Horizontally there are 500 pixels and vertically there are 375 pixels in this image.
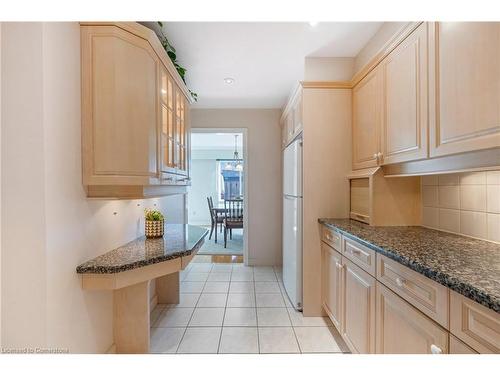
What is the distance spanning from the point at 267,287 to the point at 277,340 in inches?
41.5

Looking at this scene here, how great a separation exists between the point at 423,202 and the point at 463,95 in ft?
3.40

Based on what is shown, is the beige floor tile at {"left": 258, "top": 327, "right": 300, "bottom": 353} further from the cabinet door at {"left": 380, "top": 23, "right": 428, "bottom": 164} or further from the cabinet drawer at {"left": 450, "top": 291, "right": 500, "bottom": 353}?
the cabinet door at {"left": 380, "top": 23, "right": 428, "bottom": 164}

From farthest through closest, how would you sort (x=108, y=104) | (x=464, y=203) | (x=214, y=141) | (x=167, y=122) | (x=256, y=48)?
(x=214, y=141) < (x=256, y=48) < (x=167, y=122) < (x=464, y=203) < (x=108, y=104)

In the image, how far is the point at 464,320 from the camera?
2.73 ft

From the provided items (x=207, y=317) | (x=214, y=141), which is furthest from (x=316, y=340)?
(x=214, y=141)

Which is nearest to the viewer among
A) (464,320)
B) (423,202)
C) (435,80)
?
(464,320)

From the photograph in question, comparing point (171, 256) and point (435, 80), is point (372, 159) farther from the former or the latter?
point (171, 256)

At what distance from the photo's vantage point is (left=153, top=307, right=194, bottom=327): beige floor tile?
2.22 m

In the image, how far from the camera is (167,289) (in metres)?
2.61

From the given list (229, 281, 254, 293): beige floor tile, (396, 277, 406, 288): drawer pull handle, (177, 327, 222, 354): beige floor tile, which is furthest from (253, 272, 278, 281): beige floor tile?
(396, 277, 406, 288): drawer pull handle

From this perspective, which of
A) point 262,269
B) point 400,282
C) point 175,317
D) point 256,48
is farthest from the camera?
point 262,269

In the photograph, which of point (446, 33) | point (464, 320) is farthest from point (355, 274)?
point (446, 33)

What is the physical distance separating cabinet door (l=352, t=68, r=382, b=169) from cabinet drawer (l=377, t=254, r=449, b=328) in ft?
3.07

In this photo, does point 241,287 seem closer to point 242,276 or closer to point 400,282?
point 242,276
